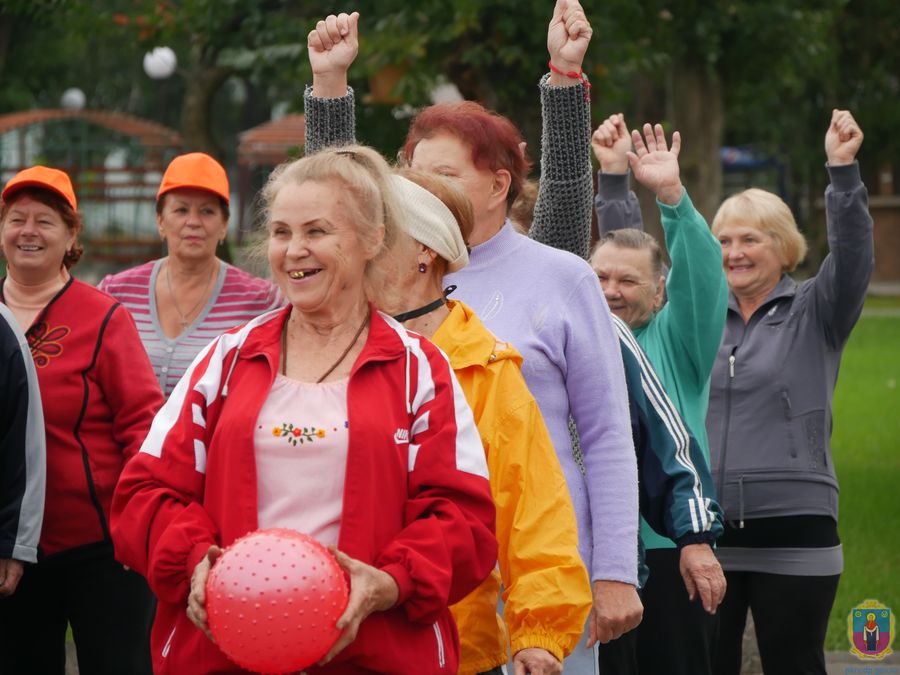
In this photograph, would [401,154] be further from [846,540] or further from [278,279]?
[846,540]

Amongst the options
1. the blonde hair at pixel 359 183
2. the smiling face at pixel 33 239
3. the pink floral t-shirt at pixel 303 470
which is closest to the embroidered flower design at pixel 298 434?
the pink floral t-shirt at pixel 303 470

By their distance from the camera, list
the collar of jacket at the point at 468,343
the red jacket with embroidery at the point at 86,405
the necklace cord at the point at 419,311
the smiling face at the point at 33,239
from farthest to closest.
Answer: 1. the smiling face at the point at 33,239
2. the red jacket with embroidery at the point at 86,405
3. the necklace cord at the point at 419,311
4. the collar of jacket at the point at 468,343

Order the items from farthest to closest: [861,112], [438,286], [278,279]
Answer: [861,112], [438,286], [278,279]

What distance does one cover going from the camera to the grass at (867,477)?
8242mm

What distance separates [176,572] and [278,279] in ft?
2.03

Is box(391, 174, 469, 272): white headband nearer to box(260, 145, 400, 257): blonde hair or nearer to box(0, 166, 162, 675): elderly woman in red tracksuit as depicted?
box(260, 145, 400, 257): blonde hair

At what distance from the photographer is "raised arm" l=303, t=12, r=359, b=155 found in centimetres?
391

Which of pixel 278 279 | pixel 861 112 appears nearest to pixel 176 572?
pixel 278 279

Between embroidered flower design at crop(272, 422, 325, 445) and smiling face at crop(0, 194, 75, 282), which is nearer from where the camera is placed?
embroidered flower design at crop(272, 422, 325, 445)

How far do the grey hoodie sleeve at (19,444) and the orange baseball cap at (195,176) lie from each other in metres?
1.57

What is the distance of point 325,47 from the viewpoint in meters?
3.94

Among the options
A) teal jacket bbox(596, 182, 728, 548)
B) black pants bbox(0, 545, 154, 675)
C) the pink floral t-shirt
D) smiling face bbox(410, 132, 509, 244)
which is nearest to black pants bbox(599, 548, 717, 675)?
teal jacket bbox(596, 182, 728, 548)

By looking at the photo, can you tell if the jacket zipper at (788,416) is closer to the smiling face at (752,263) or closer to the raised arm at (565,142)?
the smiling face at (752,263)

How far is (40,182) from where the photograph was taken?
4.93 metres
